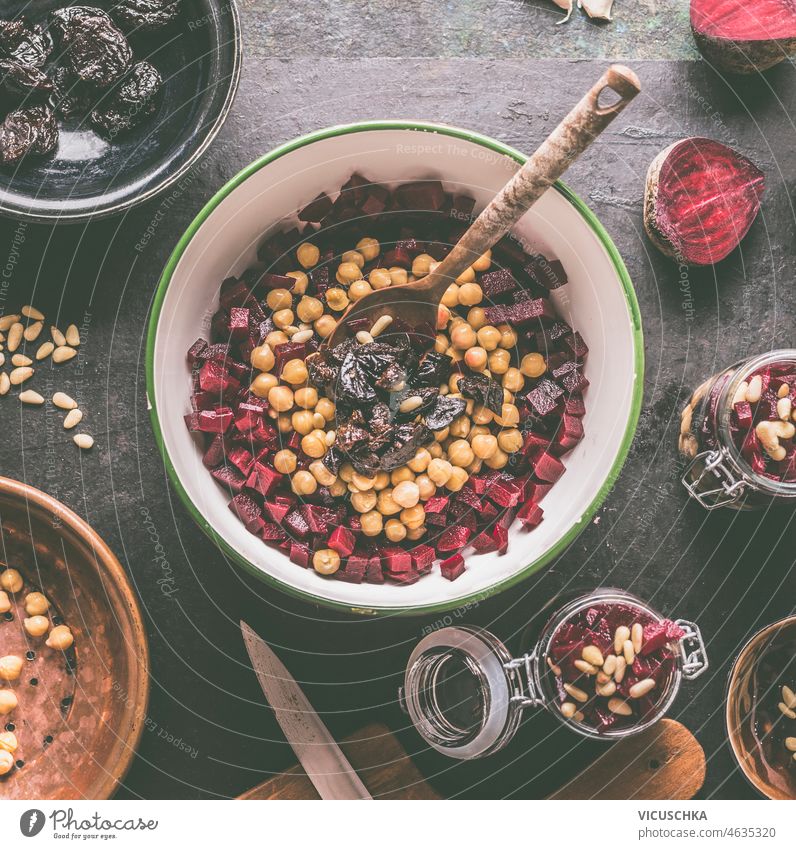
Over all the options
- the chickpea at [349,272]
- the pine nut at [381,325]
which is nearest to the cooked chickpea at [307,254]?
the chickpea at [349,272]

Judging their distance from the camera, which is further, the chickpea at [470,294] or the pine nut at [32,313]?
the pine nut at [32,313]

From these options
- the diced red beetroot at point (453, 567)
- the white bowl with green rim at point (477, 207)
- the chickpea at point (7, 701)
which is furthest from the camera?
the chickpea at point (7, 701)

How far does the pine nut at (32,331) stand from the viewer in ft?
4.87

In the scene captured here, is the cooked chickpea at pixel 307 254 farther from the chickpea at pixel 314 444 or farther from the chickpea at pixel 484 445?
the chickpea at pixel 484 445

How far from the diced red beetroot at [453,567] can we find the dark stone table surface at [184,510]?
0.23 meters

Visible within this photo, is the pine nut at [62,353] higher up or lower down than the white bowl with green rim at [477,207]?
lower down

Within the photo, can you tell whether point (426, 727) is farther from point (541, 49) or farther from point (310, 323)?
point (541, 49)

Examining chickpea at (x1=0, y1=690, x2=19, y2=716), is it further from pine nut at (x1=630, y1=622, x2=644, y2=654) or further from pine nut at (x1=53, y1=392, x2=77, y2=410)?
pine nut at (x1=630, y1=622, x2=644, y2=654)

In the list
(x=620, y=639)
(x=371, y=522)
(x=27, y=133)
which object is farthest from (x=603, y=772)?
(x=27, y=133)

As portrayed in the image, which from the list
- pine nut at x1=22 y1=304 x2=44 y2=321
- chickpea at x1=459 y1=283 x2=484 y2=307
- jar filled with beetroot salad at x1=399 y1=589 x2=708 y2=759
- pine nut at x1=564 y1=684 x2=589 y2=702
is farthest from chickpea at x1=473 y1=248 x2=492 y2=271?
pine nut at x1=22 y1=304 x2=44 y2=321

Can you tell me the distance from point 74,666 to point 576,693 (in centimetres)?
91

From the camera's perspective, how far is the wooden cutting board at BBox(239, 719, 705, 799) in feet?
4.66

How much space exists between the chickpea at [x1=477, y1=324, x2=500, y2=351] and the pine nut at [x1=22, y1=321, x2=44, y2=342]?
2.75 feet

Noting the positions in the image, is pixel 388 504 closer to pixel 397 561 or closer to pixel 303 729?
pixel 397 561
